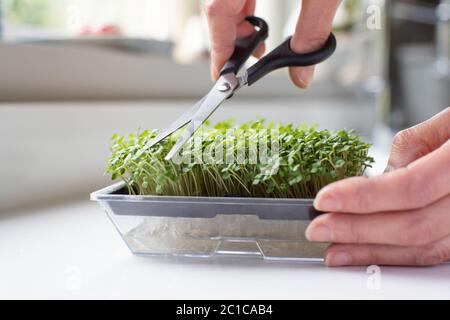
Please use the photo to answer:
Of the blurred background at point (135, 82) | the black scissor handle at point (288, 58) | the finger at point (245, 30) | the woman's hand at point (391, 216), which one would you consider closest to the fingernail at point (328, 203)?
the woman's hand at point (391, 216)

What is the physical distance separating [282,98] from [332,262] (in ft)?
6.17

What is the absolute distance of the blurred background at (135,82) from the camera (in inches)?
43.3

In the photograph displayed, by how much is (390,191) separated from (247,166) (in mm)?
150

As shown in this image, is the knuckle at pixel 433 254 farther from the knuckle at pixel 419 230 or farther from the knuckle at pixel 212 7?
the knuckle at pixel 212 7

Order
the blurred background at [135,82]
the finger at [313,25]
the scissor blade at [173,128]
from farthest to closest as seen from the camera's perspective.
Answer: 1. the blurred background at [135,82]
2. the finger at [313,25]
3. the scissor blade at [173,128]

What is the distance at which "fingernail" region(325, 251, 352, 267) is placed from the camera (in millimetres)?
572

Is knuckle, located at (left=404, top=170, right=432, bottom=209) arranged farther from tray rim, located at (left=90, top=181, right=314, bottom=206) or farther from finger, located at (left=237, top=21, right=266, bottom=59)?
finger, located at (left=237, top=21, right=266, bottom=59)

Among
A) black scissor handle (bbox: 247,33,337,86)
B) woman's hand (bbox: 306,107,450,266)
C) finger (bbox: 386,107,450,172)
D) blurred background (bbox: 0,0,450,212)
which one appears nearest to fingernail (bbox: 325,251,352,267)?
woman's hand (bbox: 306,107,450,266)

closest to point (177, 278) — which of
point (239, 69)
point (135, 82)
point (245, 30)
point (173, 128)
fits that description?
point (173, 128)

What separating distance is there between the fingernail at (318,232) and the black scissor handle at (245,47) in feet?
0.91
